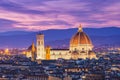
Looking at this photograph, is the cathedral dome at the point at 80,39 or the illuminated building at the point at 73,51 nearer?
the illuminated building at the point at 73,51

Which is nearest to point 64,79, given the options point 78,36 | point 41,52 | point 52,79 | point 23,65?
point 52,79

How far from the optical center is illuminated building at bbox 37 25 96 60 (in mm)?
156875

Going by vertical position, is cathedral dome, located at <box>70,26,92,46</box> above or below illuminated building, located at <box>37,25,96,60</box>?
above

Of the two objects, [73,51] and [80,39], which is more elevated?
[80,39]

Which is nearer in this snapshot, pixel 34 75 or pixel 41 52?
pixel 34 75

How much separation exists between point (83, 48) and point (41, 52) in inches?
470

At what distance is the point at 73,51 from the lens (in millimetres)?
160625

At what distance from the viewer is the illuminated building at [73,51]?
15688 cm

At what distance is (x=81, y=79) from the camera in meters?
80.1

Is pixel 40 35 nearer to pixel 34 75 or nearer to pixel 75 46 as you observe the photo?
pixel 75 46

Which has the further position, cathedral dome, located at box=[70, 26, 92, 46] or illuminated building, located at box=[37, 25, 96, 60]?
cathedral dome, located at box=[70, 26, 92, 46]

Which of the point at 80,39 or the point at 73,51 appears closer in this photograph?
the point at 73,51

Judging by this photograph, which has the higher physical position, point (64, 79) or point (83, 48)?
point (83, 48)

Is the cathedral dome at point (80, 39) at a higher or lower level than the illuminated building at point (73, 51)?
higher
